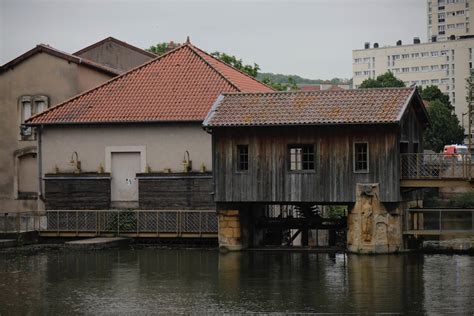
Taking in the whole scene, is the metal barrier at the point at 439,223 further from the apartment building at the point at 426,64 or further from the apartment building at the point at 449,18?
the apartment building at the point at 449,18

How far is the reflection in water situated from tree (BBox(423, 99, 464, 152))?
208 feet

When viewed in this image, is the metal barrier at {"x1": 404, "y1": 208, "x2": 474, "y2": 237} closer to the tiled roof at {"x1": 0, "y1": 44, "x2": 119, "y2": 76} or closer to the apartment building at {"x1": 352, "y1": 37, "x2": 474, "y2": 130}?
the tiled roof at {"x1": 0, "y1": 44, "x2": 119, "y2": 76}

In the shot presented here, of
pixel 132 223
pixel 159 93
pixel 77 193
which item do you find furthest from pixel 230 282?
pixel 159 93

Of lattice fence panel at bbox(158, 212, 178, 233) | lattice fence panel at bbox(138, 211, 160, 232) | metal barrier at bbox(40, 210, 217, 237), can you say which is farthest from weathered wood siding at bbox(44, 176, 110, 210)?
lattice fence panel at bbox(158, 212, 178, 233)

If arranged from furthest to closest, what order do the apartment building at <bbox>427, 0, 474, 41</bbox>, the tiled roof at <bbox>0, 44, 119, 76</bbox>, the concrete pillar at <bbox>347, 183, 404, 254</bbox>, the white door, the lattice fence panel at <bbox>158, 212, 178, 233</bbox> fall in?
the apartment building at <bbox>427, 0, 474, 41</bbox>, the tiled roof at <bbox>0, 44, 119, 76</bbox>, the white door, the lattice fence panel at <bbox>158, 212, 178, 233</bbox>, the concrete pillar at <bbox>347, 183, 404, 254</bbox>

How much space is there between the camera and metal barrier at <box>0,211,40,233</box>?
46.5 m

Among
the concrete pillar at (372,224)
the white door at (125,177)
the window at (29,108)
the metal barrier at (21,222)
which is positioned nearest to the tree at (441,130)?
the window at (29,108)

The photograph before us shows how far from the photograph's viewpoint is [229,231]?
42312 mm

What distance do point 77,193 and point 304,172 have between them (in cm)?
1092

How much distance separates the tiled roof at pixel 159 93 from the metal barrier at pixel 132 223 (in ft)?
12.6

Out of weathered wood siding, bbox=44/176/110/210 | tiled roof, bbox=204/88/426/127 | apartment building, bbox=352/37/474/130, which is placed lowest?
weathered wood siding, bbox=44/176/110/210

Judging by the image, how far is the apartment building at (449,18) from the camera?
173 metres

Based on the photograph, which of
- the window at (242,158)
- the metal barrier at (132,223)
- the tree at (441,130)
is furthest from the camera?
the tree at (441,130)

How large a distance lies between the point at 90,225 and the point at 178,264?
7.99m
